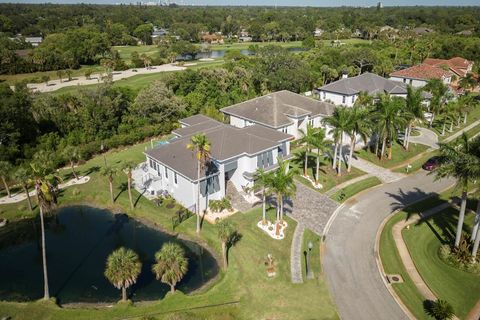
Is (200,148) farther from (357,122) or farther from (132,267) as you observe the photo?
(357,122)

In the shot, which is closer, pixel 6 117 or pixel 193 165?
pixel 193 165

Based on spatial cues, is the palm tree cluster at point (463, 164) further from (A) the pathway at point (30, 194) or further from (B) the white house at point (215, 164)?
(A) the pathway at point (30, 194)

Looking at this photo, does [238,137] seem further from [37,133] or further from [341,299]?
[37,133]

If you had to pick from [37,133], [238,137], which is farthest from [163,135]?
[238,137]

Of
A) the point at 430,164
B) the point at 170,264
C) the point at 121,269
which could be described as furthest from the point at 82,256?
the point at 430,164

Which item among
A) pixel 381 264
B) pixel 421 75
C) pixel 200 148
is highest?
pixel 200 148

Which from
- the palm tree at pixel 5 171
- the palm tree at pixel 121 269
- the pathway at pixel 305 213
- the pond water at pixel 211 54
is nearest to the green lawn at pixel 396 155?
the pathway at pixel 305 213
